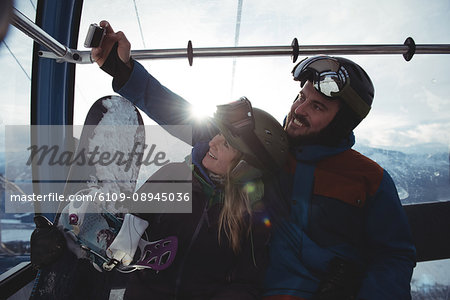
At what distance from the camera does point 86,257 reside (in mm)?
1212

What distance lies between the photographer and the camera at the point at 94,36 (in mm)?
Answer: 1169

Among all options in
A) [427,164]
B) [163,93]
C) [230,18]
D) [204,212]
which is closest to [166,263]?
[204,212]

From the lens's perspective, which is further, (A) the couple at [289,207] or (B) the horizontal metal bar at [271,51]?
(B) the horizontal metal bar at [271,51]

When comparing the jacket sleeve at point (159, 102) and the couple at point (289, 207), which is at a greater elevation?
the jacket sleeve at point (159, 102)

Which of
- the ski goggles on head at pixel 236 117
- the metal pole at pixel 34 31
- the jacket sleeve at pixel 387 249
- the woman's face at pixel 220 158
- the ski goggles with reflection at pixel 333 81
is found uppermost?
the metal pole at pixel 34 31

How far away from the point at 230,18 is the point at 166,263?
1817mm

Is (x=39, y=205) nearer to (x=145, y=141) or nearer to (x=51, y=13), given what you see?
(x=145, y=141)

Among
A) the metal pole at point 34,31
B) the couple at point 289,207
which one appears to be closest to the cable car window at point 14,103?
the metal pole at point 34,31

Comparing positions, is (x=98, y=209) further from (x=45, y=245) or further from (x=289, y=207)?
(x=289, y=207)

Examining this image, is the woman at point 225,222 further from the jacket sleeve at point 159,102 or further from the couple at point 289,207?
the jacket sleeve at point 159,102

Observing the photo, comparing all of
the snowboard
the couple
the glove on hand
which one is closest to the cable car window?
the snowboard

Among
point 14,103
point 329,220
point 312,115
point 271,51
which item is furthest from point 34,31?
point 329,220

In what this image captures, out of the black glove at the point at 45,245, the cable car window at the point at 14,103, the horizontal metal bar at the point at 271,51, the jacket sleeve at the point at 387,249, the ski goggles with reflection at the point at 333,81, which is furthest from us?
the cable car window at the point at 14,103

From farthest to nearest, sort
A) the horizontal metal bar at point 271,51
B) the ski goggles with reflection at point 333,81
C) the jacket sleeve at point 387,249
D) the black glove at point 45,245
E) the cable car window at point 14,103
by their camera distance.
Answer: the cable car window at point 14,103
the horizontal metal bar at point 271,51
the ski goggles with reflection at point 333,81
the jacket sleeve at point 387,249
the black glove at point 45,245
